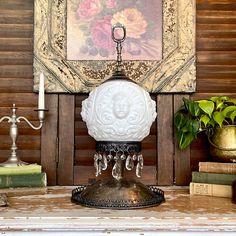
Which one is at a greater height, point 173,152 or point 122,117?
point 122,117

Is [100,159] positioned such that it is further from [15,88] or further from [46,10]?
[46,10]

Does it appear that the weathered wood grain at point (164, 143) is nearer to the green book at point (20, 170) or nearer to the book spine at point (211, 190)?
the book spine at point (211, 190)

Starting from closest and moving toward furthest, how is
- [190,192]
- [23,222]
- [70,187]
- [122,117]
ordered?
[23,222]
[122,117]
[190,192]
[70,187]

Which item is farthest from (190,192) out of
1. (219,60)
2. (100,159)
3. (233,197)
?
(219,60)

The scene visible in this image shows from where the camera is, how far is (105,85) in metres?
1.18

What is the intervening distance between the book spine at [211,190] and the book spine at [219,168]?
45 mm

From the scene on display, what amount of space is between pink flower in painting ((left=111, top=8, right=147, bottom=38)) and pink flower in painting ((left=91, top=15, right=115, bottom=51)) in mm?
35

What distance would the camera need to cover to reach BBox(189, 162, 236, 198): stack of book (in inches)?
49.8

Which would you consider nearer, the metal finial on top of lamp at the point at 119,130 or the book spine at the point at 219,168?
the metal finial on top of lamp at the point at 119,130

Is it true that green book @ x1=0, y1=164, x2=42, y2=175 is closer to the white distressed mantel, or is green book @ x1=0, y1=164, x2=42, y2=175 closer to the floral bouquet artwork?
the white distressed mantel

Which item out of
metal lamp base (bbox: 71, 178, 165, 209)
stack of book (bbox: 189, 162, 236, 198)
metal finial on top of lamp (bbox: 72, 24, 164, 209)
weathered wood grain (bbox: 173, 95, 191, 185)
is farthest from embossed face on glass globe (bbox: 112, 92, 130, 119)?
weathered wood grain (bbox: 173, 95, 191, 185)

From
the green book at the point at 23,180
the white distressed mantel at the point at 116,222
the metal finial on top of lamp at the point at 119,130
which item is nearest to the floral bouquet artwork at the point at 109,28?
the metal finial on top of lamp at the point at 119,130

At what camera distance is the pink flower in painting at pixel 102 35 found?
1531 millimetres

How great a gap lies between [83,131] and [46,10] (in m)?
0.46
